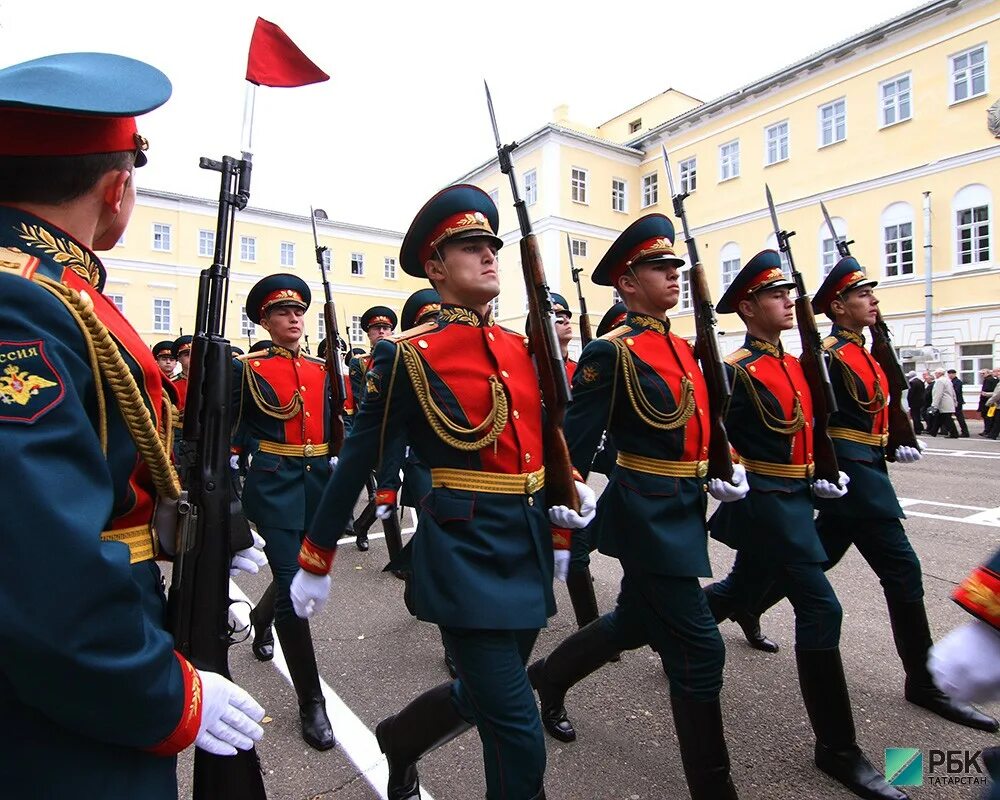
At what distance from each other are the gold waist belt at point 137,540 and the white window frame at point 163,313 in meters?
36.8

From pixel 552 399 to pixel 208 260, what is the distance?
126 ft

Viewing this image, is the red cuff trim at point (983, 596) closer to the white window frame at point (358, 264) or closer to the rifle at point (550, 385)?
the rifle at point (550, 385)

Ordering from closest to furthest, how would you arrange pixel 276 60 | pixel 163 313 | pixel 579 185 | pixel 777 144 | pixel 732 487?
1. pixel 276 60
2. pixel 732 487
3. pixel 777 144
4. pixel 579 185
5. pixel 163 313

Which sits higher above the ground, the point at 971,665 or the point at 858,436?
the point at 858,436

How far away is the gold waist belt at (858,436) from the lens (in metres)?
3.69

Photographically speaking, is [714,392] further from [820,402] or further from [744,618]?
[744,618]

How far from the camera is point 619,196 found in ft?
107

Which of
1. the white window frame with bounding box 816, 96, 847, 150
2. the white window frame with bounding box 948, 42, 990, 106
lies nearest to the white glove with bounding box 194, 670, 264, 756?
the white window frame with bounding box 948, 42, 990, 106

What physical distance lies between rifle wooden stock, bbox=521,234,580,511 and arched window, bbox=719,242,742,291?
87.2ft

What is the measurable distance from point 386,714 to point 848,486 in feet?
8.47

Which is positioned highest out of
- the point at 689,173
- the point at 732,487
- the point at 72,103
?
the point at 689,173

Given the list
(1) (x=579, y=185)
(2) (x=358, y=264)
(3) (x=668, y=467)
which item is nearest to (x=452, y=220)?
(3) (x=668, y=467)

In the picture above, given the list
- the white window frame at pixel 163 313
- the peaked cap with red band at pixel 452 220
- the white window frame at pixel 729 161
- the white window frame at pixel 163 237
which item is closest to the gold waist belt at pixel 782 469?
the peaked cap with red band at pixel 452 220

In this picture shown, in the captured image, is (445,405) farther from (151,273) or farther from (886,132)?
(151,273)
